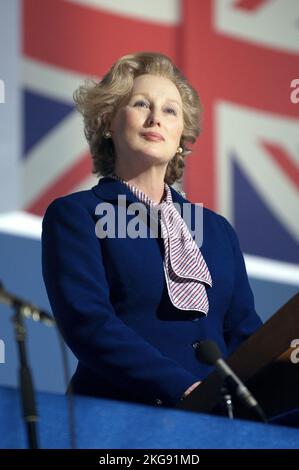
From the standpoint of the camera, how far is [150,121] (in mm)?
2367

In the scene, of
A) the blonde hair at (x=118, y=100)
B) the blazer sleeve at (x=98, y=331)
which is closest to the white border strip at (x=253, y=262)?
the blonde hair at (x=118, y=100)

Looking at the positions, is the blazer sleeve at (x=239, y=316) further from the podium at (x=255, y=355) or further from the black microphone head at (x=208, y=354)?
the black microphone head at (x=208, y=354)

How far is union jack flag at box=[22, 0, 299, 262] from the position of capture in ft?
11.0

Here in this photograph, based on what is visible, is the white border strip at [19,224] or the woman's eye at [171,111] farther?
the white border strip at [19,224]

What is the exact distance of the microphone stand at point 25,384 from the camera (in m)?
1.44

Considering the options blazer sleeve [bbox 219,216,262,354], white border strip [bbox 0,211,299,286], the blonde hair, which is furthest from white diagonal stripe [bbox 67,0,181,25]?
blazer sleeve [bbox 219,216,262,354]

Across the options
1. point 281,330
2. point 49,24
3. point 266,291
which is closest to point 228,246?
point 281,330

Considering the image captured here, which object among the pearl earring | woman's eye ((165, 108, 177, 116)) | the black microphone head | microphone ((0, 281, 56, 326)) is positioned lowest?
the pearl earring

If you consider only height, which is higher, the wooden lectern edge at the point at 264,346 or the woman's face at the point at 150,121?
the woman's face at the point at 150,121

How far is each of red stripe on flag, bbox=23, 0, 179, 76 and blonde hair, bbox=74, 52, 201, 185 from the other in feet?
3.00

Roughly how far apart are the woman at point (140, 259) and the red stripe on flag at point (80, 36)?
93 centimetres

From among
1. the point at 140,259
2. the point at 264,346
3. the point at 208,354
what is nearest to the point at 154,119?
the point at 140,259

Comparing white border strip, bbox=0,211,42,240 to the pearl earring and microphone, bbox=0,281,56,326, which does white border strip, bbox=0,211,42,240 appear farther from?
microphone, bbox=0,281,56,326

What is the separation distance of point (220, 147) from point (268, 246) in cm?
32
